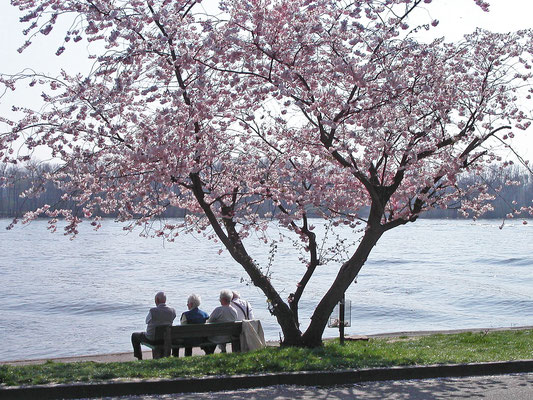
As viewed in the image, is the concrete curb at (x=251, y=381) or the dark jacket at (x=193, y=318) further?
the dark jacket at (x=193, y=318)

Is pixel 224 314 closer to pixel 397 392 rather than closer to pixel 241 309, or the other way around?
pixel 241 309

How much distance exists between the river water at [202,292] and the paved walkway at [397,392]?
241 centimetres

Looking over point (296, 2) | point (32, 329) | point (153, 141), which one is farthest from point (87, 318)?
point (296, 2)

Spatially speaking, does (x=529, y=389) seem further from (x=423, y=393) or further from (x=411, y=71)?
(x=411, y=71)

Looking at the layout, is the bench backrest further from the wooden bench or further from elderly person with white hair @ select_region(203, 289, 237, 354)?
elderly person with white hair @ select_region(203, 289, 237, 354)

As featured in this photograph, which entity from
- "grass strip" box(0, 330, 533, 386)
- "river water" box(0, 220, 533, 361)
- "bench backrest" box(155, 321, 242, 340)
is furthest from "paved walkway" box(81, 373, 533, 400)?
"bench backrest" box(155, 321, 242, 340)

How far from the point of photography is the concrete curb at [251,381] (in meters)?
7.73

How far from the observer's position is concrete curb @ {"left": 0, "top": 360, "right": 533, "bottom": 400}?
7.73 meters

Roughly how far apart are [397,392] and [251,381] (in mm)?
1611

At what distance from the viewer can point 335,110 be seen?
11.1 metres

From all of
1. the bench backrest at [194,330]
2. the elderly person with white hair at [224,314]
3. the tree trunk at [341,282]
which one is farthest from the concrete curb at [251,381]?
the elderly person with white hair at [224,314]

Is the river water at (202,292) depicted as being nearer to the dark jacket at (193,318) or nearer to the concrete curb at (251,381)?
the dark jacket at (193,318)

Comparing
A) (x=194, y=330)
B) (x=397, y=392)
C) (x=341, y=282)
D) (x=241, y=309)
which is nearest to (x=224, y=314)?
(x=241, y=309)

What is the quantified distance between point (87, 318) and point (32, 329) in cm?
294
